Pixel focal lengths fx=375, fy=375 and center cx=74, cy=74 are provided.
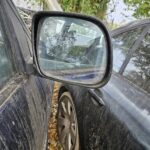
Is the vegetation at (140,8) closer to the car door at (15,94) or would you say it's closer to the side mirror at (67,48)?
the side mirror at (67,48)

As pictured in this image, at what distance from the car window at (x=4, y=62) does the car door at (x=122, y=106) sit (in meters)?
0.76

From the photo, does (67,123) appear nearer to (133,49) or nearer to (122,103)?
(133,49)

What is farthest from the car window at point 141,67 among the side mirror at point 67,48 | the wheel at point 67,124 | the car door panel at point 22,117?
the wheel at point 67,124

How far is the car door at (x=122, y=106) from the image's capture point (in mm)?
2172

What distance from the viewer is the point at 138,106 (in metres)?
2.33

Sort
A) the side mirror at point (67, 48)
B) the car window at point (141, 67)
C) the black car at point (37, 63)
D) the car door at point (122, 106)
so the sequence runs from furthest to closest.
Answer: the car window at point (141, 67), the car door at point (122, 106), the side mirror at point (67, 48), the black car at point (37, 63)

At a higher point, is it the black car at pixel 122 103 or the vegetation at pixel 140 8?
the black car at pixel 122 103

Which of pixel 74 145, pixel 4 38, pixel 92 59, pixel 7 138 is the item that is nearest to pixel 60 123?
pixel 74 145

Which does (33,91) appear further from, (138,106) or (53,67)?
(138,106)

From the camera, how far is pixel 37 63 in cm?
201

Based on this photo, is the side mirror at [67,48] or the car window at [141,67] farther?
the car window at [141,67]

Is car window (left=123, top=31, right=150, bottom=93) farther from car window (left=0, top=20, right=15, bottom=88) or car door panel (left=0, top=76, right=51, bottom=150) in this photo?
car window (left=0, top=20, right=15, bottom=88)

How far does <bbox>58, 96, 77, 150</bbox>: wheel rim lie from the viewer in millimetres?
3680

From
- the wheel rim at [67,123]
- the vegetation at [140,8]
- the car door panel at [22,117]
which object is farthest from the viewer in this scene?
the vegetation at [140,8]
